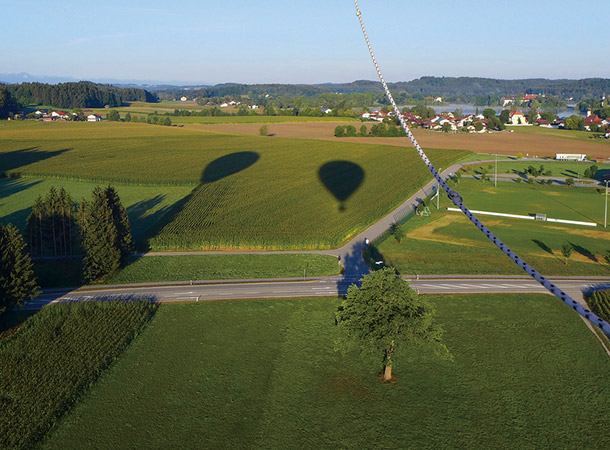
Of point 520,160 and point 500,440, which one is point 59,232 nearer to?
point 500,440

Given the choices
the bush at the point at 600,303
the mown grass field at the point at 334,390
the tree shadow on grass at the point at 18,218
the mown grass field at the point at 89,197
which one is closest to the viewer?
the mown grass field at the point at 334,390

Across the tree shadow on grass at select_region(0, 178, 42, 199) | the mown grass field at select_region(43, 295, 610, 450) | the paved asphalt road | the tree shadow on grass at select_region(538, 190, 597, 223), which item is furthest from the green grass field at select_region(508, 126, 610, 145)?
the tree shadow on grass at select_region(0, 178, 42, 199)

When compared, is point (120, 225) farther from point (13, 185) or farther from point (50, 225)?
point (13, 185)

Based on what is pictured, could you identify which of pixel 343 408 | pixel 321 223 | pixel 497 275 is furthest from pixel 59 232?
pixel 497 275

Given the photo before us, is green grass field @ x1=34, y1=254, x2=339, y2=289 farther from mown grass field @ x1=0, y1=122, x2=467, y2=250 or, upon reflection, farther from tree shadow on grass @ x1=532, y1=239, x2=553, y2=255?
tree shadow on grass @ x1=532, y1=239, x2=553, y2=255

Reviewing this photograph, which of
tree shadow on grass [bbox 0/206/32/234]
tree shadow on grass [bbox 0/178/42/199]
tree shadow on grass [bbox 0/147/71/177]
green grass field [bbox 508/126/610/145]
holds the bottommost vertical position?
tree shadow on grass [bbox 0/206/32/234]

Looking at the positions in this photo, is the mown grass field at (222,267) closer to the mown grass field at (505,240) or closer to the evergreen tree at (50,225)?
the mown grass field at (505,240)

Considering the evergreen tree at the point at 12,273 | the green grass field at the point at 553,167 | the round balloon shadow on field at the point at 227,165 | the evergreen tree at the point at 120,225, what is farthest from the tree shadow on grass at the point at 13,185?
the green grass field at the point at 553,167
